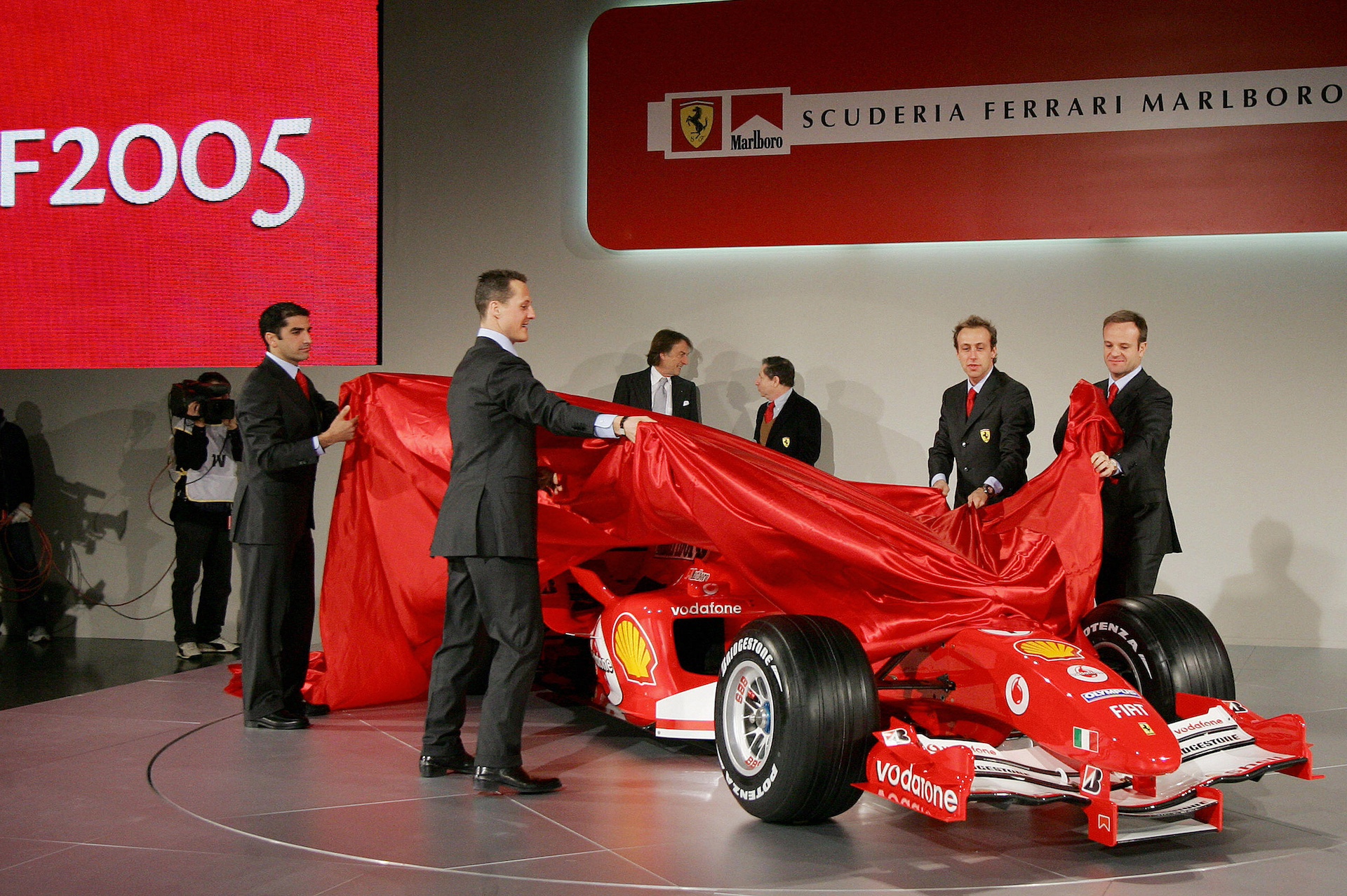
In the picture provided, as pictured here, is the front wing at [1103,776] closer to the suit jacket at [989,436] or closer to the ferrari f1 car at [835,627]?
the ferrari f1 car at [835,627]

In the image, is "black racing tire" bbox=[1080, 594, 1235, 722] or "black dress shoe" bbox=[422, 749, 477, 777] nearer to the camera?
"black racing tire" bbox=[1080, 594, 1235, 722]

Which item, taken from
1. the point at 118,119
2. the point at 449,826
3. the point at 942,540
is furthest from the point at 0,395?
the point at 942,540

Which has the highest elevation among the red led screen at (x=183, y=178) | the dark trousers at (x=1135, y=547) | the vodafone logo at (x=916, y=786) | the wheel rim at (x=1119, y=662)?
the red led screen at (x=183, y=178)

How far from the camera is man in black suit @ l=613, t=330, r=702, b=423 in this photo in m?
6.54

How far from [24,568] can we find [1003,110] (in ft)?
21.7

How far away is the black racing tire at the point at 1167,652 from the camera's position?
349 centimetres

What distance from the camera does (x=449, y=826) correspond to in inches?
128

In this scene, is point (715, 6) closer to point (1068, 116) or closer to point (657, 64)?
point (657, 64)

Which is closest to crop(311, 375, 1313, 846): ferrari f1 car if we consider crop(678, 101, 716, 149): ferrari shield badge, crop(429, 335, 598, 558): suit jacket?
crop(429, 335, 598, 558): suit jacket

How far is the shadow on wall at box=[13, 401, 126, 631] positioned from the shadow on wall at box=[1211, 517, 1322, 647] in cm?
702

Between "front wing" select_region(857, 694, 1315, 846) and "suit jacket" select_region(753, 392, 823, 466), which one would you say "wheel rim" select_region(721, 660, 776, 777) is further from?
"suit jacket" select_region(753, 392, 823, 466)

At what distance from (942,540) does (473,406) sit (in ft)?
4.97

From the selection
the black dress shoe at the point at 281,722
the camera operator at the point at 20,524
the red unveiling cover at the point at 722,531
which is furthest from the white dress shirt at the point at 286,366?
the camera operator at the point at 20,524

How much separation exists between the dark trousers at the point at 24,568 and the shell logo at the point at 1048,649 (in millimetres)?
6552
